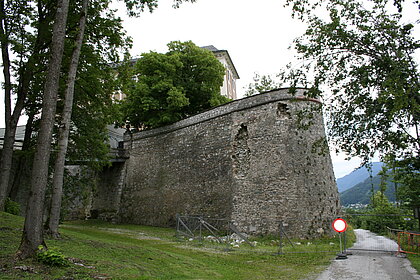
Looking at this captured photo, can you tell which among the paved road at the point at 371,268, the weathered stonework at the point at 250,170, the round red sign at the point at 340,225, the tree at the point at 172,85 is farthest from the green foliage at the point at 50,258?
the tree at the point at 172,85

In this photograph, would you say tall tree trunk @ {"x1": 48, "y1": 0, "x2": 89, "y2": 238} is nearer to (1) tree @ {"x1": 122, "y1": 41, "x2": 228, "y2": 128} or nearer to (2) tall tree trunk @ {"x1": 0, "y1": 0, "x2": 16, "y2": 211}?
(2) tall tree trunk @ {"x1": 0, "y1": 0, "x2": 16, "y2": 211}

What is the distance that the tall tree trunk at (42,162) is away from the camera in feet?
20.6

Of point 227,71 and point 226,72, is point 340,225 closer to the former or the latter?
point 226,72

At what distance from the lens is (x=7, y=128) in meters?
12.6

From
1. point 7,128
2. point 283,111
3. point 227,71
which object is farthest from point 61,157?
point 227,71

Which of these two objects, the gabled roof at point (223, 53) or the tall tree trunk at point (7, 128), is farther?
the gabled roof at point (223, 53)

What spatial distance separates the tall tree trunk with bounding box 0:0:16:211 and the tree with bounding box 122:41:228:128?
9587mm

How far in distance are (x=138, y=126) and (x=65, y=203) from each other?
973 centimetres

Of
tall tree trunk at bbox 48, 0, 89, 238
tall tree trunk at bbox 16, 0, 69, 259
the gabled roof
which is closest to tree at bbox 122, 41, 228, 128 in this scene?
tall tree trunk at bbox 48, 0, 89, 238

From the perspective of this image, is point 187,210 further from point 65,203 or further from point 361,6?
point 361,6

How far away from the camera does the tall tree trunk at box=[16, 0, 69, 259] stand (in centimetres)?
629

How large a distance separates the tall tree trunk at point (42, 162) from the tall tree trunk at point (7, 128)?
667cm

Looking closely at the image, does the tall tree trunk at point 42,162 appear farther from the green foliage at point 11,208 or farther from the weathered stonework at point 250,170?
the weathered stonework at point 250,170

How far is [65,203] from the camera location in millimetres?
16594
